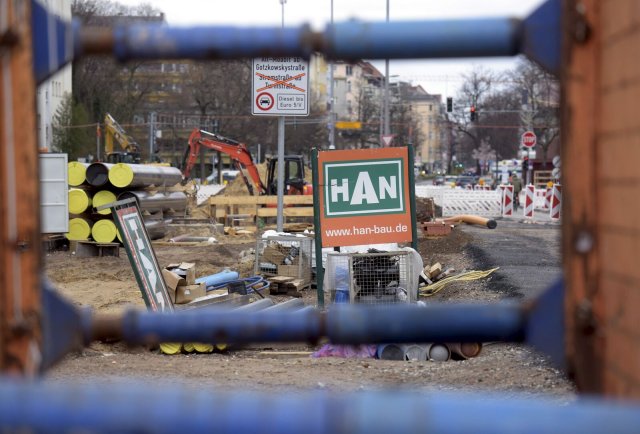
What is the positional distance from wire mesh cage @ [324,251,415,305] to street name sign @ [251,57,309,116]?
174 inches

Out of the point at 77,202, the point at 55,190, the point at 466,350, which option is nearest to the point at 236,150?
the point at 77,202

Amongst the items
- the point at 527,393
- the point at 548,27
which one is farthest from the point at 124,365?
the point at 548,27

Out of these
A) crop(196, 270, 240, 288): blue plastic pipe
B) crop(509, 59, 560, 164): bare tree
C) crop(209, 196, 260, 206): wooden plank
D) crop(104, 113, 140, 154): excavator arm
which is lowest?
crop(196, 270, 240, 288): blue plastic pipe

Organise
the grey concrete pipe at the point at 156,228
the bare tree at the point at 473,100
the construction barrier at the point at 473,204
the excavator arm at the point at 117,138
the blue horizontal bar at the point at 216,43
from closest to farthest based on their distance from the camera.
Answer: the blue horizontal bar at the point at 216,43 → the grey concrete pipe at the point at 156,228 → the construction barrier at the point at 473,204 → the excavator arm at the point at 117,138 → the bare tree at the point at 473,100

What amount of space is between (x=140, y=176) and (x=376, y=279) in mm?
13405

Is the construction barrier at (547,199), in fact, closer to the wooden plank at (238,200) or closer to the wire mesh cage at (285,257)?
the wooden plank at (238,200)

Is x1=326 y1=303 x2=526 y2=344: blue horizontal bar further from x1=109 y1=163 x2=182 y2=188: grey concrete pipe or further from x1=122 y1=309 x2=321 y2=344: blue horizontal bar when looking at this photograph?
x1=109 y1=163 x2=182 y2=188: grey concrete pipe

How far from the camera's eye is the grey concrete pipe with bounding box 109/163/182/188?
22.0m

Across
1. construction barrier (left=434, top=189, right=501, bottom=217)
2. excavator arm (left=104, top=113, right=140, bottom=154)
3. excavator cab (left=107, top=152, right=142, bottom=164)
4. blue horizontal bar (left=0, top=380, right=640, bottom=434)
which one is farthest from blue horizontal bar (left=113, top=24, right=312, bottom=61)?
excavator arm (left=104, top=113, right=140, bottom=154)

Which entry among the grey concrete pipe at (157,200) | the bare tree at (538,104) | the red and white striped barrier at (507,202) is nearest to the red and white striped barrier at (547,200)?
the red and white striped barrier at (507,202)

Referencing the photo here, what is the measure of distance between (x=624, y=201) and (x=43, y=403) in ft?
3.63

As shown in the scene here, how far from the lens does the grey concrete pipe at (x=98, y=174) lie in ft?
71.9

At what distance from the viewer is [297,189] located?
113 ft

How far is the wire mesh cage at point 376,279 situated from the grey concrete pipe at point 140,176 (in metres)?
11.9
